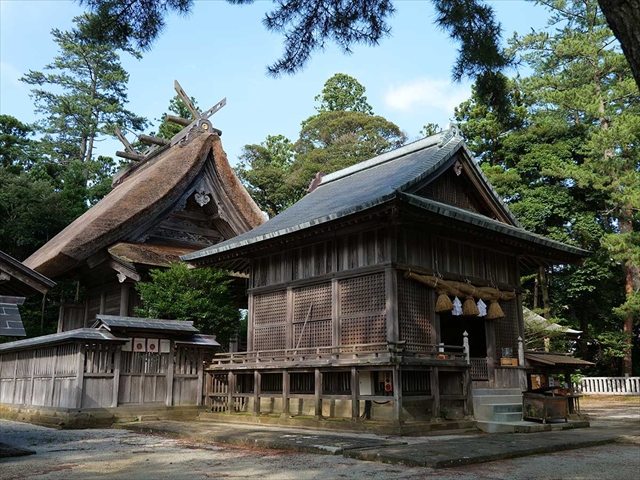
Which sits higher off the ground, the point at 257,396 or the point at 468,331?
the point at 468,331

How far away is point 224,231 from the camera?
834 inches

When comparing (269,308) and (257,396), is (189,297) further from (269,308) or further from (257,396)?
(257,396)

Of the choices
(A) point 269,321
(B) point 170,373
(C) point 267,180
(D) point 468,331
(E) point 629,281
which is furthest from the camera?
(C) point 267,180

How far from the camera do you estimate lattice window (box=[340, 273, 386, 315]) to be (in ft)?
43.2

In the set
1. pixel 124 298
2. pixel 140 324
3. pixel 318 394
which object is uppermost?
pixel 124 298

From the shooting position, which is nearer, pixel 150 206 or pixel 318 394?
pixel 318 394

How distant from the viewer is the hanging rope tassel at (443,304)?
13.5 m

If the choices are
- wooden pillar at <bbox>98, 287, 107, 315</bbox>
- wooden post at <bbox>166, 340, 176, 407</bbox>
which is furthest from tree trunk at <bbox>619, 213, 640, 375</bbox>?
wooden pillar at <bbox>98, 287, 107, 315</bbox>

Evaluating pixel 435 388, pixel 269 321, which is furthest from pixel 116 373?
pixel 435 388

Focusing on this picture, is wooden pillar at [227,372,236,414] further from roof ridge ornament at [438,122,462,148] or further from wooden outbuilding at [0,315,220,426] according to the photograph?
roof ridge ornament at [438,122,462,148]

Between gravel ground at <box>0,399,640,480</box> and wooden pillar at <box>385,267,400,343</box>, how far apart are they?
4.34 meters

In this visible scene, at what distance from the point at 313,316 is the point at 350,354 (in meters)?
2.50

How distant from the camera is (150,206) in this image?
59.9ft

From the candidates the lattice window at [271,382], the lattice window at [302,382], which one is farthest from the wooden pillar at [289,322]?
the lattice window at [271,382]
